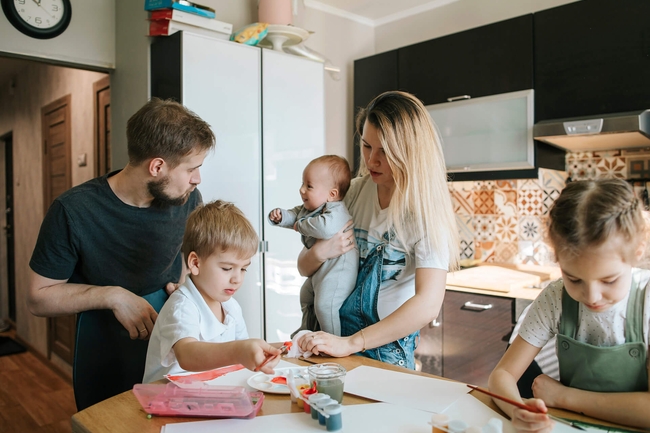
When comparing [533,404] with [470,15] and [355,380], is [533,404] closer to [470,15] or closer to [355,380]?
[355,380]

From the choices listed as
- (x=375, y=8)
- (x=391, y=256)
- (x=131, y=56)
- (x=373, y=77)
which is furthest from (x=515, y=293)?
(x=131, y=56)

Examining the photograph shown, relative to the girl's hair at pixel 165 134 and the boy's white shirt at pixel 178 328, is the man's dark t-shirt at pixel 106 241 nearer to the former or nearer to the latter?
the girl's hair at pixel 165 134

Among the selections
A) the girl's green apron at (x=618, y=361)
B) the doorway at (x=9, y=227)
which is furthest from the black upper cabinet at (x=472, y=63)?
the doorway at (x=9, y=227)

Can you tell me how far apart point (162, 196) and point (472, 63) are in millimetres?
2074

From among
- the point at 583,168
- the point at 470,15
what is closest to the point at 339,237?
the point at 583,168

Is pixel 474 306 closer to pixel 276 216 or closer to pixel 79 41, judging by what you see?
pixel 276 216

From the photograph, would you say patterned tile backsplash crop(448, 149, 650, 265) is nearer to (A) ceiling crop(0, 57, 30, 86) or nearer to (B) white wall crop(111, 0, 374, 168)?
(B) white wall crop(111, 0, 374, 168)

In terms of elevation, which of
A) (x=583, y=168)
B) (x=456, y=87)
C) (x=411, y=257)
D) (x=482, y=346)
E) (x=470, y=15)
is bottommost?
(x=482, y=346)

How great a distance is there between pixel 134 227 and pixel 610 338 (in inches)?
56.4

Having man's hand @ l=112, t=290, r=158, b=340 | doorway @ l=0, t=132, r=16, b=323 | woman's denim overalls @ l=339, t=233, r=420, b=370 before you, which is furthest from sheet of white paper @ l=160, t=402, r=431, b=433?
doorway @ l=0, t=132, r=16, b=323

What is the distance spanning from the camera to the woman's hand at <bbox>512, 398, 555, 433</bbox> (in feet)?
2.83

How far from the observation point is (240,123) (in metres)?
2.81

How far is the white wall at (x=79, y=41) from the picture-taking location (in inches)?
109

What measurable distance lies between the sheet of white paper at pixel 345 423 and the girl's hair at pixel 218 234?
1.55ft
